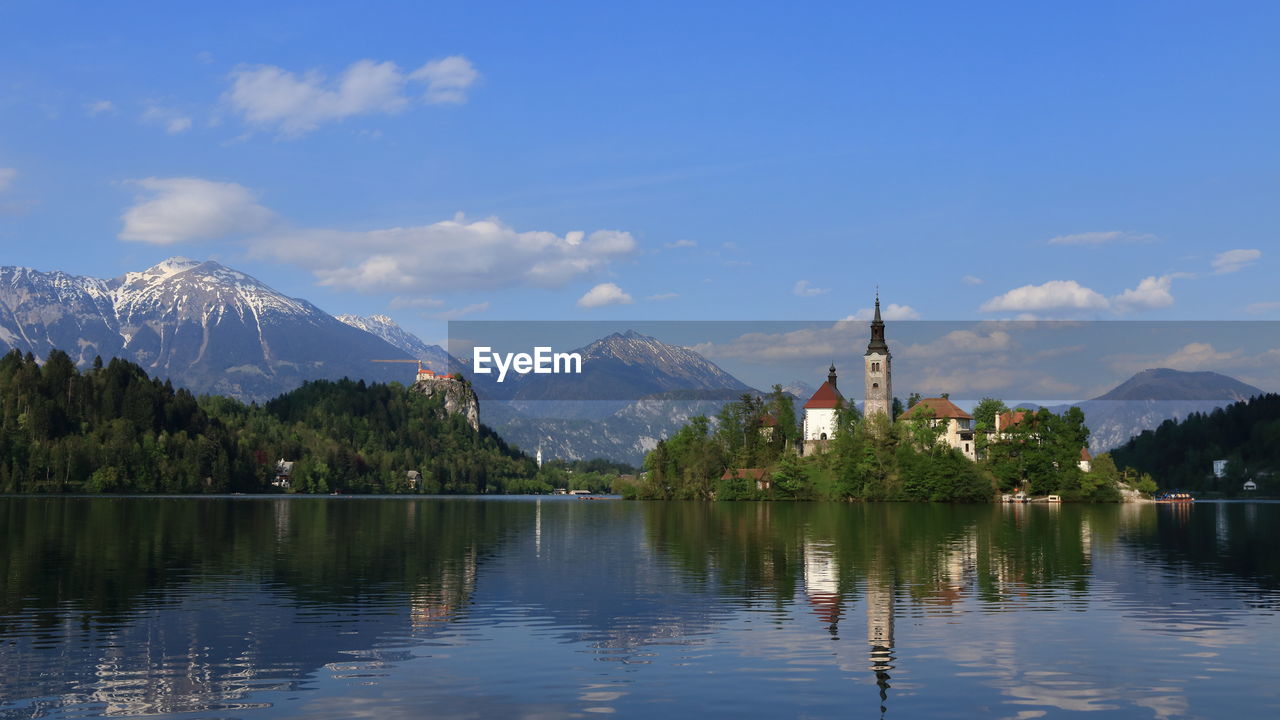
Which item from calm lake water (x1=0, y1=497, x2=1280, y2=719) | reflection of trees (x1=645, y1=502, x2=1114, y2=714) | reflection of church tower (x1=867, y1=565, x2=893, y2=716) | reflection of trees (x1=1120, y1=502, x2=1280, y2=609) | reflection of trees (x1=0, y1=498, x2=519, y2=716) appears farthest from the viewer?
reflection of trees (x1=1120, y1=502, x2=1280, y2=609)

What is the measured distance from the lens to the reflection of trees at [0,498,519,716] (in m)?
26.7

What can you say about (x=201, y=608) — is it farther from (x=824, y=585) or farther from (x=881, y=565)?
(x=881, y=565)

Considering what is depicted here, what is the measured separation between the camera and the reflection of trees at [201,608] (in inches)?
1049

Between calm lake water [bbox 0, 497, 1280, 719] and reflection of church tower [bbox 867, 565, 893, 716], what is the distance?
13cm

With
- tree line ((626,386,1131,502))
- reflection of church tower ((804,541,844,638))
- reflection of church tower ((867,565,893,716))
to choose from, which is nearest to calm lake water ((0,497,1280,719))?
reflection of church tower ((867,565,893,716))

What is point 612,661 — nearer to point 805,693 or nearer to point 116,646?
point 805,693

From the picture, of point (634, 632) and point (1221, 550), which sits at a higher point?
point (634, 632)

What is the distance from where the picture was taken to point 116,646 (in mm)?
31172

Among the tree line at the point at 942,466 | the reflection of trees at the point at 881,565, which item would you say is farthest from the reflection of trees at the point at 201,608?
the tree line at the point at 942,466

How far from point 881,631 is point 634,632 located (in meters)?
6.93

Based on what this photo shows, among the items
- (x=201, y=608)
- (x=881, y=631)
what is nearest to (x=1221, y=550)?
(x=881, y=631)

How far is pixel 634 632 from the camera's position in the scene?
→ 3506 cm

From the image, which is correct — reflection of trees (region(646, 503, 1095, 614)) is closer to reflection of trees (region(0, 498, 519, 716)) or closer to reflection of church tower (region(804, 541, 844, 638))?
reflection of church tower (region(804, 541, 844, 638))

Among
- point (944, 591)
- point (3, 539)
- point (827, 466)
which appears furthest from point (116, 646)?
point (827, 466)
